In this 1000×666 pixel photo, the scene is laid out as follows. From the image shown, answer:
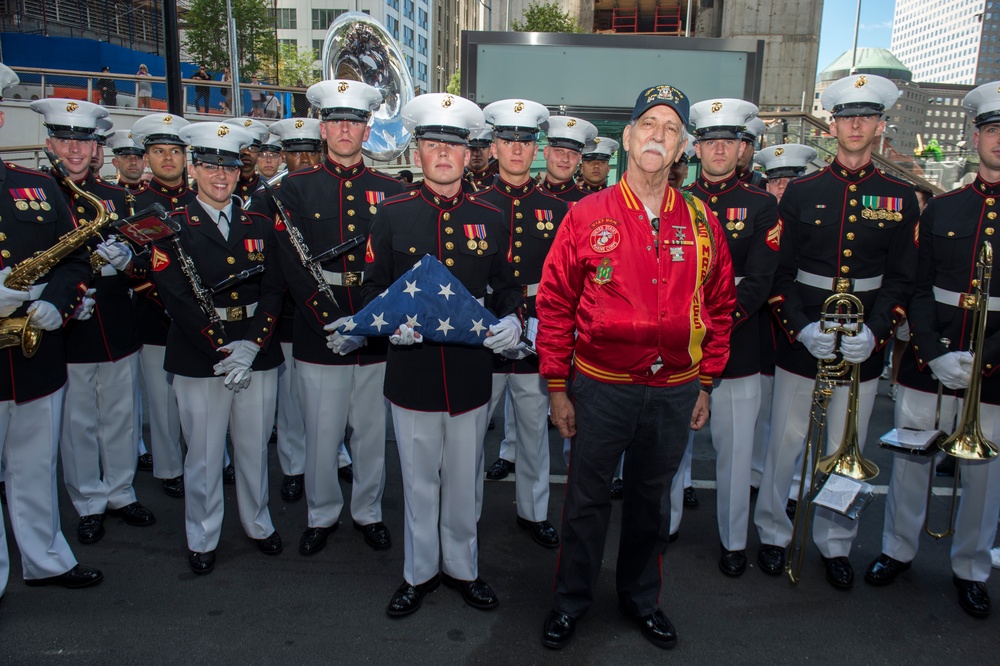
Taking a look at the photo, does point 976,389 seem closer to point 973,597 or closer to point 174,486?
point 973,597

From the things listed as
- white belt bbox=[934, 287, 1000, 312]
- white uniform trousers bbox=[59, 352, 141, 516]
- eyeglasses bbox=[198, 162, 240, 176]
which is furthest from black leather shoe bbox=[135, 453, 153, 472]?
white belt bbox=[934, 287, 1000, 312]

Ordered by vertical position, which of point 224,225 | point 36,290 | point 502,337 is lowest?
point 502,337

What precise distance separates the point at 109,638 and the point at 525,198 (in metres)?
3.44

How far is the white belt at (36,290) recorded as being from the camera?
394cm

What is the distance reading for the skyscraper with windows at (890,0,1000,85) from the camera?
17100 cm

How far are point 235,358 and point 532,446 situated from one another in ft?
6.38

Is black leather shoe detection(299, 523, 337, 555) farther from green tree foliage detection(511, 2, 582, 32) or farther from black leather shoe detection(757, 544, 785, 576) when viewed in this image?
green tree foliage detection(511, 2, 582, 32)

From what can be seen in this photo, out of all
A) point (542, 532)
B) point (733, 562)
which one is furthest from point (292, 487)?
point (733, 562)

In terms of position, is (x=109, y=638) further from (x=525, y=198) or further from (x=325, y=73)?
(x=325, y=73)

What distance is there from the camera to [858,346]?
3.88m

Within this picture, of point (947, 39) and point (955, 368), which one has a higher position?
point (947, 39)

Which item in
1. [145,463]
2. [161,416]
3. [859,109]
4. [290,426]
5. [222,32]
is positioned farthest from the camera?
[222,32]

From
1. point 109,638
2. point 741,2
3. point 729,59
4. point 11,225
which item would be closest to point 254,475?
point 109,638

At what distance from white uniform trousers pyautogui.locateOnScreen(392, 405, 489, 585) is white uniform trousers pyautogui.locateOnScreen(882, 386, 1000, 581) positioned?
90.6 inches
